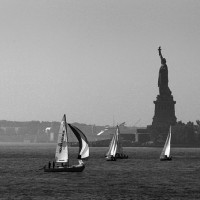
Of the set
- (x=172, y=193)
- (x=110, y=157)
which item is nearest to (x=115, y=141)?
(x=110, y=157)

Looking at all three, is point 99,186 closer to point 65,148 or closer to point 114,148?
point 65,148

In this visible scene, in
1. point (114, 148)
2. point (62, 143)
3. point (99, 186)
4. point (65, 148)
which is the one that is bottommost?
point (99, 186)

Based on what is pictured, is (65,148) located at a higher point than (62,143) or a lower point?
lower

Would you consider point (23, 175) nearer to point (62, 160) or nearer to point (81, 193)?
point (62, 160)

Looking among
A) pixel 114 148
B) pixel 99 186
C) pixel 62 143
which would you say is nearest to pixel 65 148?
pixel 62 143

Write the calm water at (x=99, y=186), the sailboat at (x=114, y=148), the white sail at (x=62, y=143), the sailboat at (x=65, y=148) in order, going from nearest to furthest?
the calm water at (x=99, y=186)
the white sail at (x=62, y=143)
the sailboat at (x=65, y=148)
the sailboat at (x=114, y=148)

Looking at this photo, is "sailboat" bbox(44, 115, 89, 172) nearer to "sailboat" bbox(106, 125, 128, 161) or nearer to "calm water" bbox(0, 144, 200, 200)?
"calm water" bbox(0, 144, 200, 200)

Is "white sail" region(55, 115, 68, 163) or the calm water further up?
"white sail" region(55, 115, 68, 163)

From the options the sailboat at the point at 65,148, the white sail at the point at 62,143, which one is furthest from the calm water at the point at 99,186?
the white sail at the point at 62,143

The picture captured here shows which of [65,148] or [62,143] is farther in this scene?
[62,143]

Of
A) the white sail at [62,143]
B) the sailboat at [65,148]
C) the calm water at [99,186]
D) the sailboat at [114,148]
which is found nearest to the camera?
the calm water at [99,186]

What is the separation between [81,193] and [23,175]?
33869mm

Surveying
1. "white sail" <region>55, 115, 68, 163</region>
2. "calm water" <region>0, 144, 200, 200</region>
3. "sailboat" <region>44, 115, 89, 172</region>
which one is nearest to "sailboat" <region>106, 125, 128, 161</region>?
"calm water" <region>0, 144, 200, 200</region>

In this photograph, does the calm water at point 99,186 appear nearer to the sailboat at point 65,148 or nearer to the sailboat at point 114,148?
the sailboat at point 65,148
